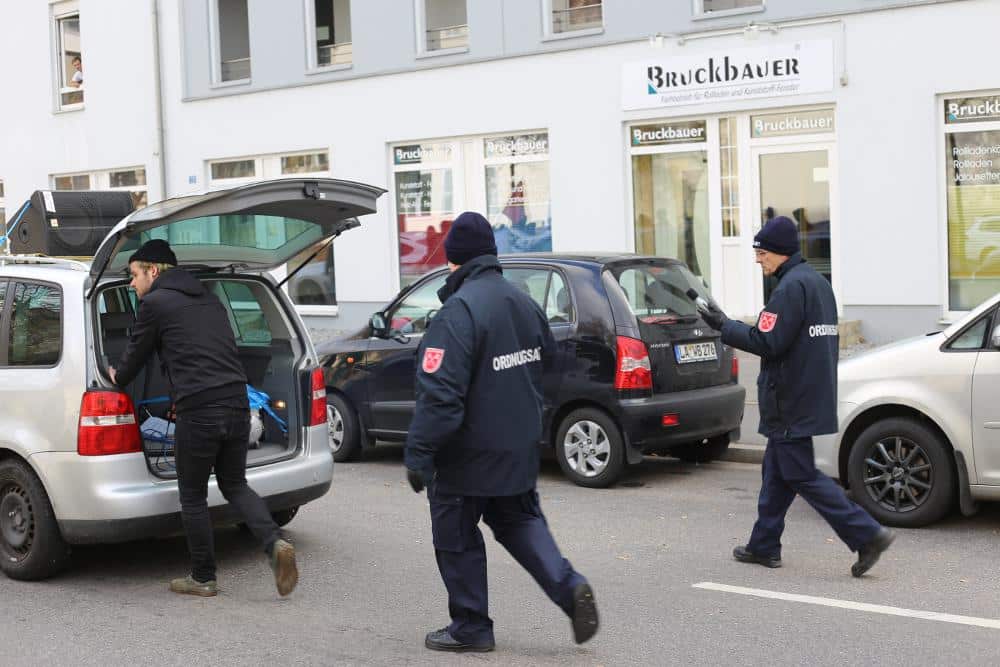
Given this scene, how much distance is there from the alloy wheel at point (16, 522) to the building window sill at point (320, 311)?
13655 mm

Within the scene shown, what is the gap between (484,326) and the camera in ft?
16.8

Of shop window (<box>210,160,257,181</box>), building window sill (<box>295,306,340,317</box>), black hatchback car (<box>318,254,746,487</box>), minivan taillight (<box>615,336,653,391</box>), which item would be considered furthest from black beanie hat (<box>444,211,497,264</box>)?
shop window (<box>210,160,257,181</box>)

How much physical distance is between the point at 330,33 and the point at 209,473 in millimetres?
15108

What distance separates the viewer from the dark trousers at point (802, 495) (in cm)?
644

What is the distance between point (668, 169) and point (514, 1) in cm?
324

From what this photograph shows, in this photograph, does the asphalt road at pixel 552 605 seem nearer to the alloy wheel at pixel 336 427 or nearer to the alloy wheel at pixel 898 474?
the alloy wheel at pixel 898 474

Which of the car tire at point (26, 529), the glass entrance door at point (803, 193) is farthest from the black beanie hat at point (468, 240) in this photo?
the glass entrance door at point (803, 193)

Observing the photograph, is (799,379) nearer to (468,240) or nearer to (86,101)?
(468,240)

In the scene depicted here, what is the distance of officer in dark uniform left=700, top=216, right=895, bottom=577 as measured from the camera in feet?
21.2

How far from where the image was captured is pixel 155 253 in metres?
6.38

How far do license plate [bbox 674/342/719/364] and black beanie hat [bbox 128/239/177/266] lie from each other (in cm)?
402

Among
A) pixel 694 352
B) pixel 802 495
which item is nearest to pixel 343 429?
pixel 694 352

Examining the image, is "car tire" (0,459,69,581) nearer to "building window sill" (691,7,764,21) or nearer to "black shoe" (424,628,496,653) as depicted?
"black shoe" (424,628,496,653)

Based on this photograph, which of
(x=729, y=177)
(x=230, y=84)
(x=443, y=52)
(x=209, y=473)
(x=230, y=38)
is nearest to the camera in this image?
(x=209, y=473)
